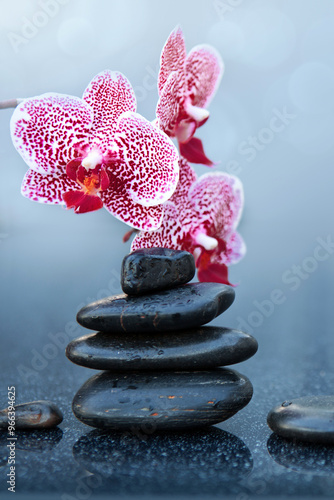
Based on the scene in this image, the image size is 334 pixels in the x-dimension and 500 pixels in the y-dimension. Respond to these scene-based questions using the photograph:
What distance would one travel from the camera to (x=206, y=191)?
2.42 ft

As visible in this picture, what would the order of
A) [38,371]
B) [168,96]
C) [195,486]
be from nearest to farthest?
[195,486]
[168,96]
[38,371]

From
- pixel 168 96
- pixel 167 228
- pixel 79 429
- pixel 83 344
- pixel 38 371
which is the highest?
pixel 168 96

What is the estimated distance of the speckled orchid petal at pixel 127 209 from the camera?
655 millimetres

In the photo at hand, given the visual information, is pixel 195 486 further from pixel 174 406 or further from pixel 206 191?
pixel 206 191

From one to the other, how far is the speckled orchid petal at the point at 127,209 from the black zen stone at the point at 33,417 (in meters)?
0.25

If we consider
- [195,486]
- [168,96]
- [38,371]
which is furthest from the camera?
[38,371]

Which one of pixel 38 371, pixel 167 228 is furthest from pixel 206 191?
pixel 38 371

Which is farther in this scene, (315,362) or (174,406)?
(315,362)

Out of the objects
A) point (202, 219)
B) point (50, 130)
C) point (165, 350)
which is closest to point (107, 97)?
point (50, 130)

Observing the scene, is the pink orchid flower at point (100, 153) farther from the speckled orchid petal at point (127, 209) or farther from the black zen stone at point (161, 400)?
the black zen stone at point (161, 400)

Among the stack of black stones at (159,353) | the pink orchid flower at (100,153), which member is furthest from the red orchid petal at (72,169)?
the stack of black stones at (159,353)

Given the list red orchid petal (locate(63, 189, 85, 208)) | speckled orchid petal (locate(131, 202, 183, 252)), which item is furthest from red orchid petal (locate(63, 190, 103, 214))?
speckled orchid petal (locate(131, 202, 183, 252))

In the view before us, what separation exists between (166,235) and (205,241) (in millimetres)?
52

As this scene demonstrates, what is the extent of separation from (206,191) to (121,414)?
0.29 metres
